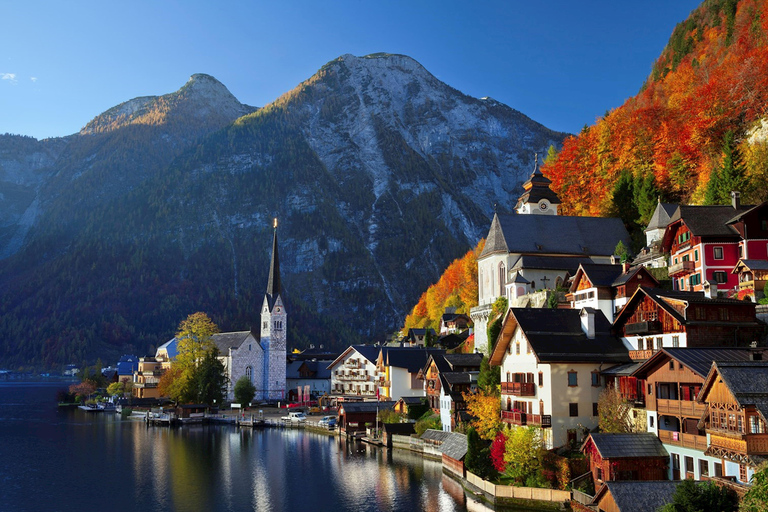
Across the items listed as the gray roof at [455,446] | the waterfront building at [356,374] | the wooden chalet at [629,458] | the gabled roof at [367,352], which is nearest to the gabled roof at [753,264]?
the wooden chalet at [629,458]

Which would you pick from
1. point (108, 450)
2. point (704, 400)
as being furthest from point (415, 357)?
point (704, 400)

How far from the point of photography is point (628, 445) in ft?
115

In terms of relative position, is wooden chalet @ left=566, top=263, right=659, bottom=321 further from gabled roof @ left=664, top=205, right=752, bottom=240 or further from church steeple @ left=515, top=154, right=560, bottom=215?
church steeple @ left=515, top=154, right=560, bottom=215

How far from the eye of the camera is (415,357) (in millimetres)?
86812

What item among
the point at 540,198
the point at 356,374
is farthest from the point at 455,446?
the point at 356,374

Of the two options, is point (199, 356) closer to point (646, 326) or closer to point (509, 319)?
point (509, 319)

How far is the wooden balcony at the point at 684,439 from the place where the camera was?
3189cm

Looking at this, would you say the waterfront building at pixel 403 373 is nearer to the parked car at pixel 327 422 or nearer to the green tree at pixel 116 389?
the parked car at pixel 327 422

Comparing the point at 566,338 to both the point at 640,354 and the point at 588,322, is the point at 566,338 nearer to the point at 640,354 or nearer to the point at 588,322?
the point at 588,322

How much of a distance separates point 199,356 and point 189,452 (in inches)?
1548

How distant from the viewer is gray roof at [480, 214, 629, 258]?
73188 millimetres

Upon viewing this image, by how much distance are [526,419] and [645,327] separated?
9.57 meters

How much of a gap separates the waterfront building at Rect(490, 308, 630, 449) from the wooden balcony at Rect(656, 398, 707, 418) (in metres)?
6.78

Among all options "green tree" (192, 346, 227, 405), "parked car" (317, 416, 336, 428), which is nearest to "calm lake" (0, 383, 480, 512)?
"parked car" (317, 416, 336, 428)
